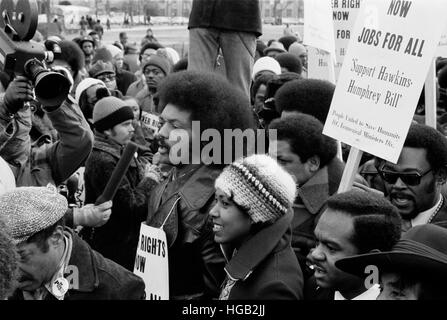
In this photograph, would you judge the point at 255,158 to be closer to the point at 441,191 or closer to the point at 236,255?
the point at 236,255

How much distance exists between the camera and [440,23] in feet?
12.9

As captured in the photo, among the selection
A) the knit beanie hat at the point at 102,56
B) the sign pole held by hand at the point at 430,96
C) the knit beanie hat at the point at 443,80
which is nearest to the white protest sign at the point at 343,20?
the sign pole held by hand at the point at 430,96

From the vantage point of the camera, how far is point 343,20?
6.12 m

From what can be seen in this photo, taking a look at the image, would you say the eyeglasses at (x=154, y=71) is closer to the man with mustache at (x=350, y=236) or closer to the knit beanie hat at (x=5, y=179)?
the knit beanie hat at (x=5, y=179)

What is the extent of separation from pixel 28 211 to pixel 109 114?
250 cm

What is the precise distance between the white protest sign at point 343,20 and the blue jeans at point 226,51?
60cm

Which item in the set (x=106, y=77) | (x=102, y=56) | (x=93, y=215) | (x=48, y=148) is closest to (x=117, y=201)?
(x=48, y=148)

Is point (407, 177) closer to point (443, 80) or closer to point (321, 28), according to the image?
point (321, 28)

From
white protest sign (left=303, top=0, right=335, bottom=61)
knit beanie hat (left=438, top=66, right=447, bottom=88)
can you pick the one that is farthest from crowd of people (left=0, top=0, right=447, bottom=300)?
knit beanie hat (left=438, top=66, right=447, bottom=88)

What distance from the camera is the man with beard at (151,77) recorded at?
8.87 m

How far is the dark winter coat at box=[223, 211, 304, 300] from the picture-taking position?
3.39 meters

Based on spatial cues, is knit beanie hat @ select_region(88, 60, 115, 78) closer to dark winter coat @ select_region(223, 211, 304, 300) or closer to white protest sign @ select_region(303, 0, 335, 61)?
white protest sign @ select_region(303, 0, 335, 61)

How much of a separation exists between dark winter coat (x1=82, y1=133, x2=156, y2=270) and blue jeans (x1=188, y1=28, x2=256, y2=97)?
123cm

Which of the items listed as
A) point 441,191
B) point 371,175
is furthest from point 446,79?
point 441,191
